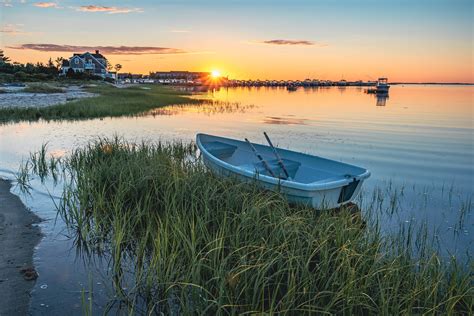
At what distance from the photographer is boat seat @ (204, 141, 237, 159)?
11.6 meters

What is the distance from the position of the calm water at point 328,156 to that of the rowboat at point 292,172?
1.26 meters

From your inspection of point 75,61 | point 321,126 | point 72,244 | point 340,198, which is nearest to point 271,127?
point 321,126

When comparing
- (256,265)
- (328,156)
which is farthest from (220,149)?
(256,265)

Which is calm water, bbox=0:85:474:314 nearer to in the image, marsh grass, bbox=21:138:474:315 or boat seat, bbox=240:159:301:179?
marsh grass, bbox=21:138:474:315

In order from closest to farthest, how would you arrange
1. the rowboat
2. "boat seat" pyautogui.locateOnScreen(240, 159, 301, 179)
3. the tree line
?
1. the rowboat
2. "boat seat" pyautogui.locateOnScreen(240, 159, 301, 179)
3. the tree line

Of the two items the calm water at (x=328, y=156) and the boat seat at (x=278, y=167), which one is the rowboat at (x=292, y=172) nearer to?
the boat seat at (x=278, y=167)

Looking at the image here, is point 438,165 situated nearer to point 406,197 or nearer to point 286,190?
point 406,197

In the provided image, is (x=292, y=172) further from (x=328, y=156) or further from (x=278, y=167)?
(x=328, y=156)

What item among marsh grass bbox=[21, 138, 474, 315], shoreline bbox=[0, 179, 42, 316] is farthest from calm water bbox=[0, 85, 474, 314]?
marsh grass bbox=[21, 138, 474, 315]

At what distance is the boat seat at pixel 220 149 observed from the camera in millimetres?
11643

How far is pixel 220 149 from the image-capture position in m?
11.7

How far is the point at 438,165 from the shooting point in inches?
573

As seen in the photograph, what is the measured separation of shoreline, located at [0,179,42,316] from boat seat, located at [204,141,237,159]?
5.23m

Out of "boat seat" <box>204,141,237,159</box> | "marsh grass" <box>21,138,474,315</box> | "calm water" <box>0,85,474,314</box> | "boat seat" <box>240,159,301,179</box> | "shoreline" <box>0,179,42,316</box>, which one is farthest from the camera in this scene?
"boat seat" <box>204,141,237,159</box>
